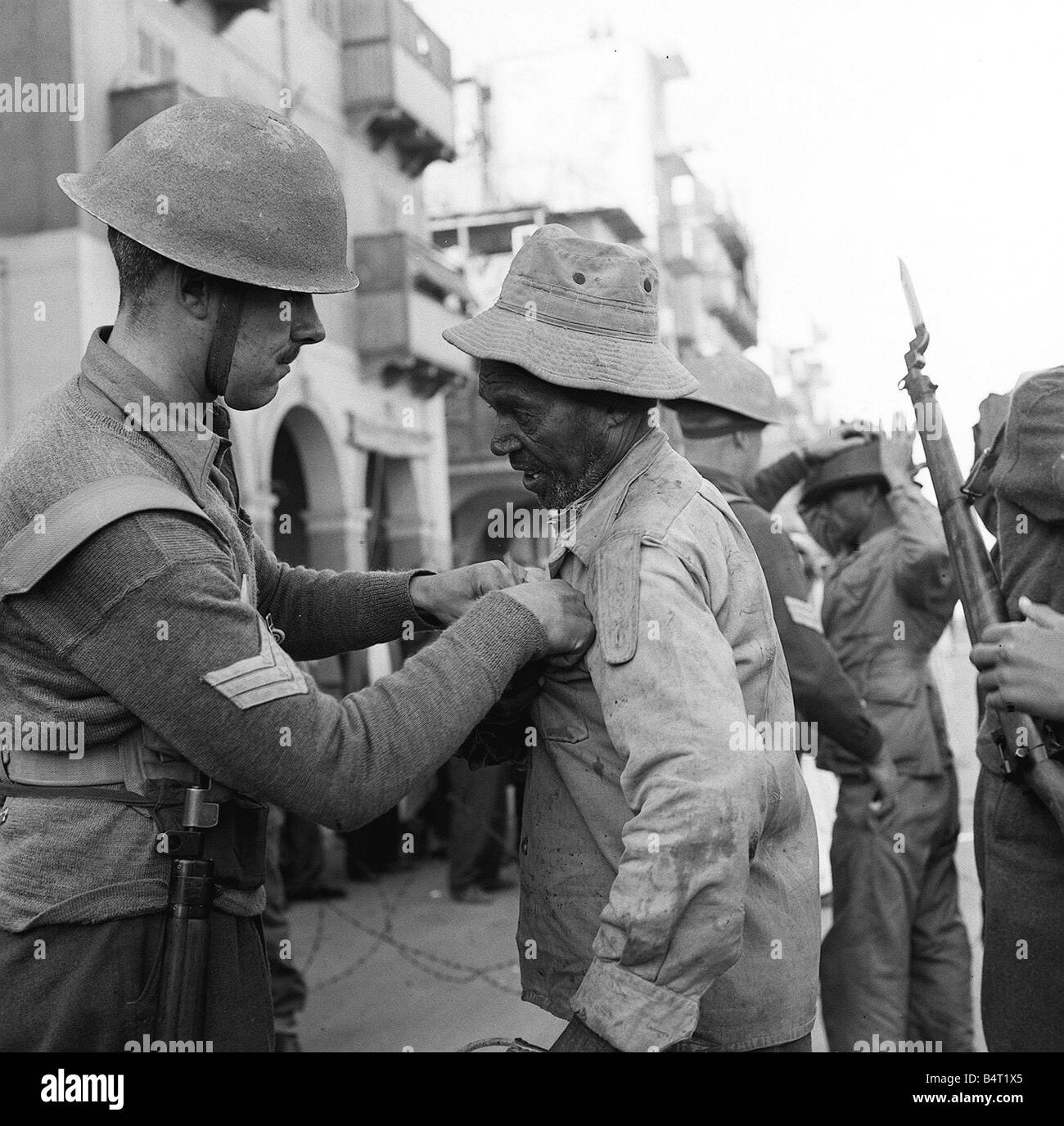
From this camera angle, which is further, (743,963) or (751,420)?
(751,420)

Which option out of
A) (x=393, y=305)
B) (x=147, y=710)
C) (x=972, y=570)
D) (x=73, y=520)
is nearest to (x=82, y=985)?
(x=147, y=710)

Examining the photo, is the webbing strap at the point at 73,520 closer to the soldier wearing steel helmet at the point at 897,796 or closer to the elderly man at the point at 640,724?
the elderly man at the point at 640,724

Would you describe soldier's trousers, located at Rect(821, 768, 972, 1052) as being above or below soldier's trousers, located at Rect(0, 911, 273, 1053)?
below

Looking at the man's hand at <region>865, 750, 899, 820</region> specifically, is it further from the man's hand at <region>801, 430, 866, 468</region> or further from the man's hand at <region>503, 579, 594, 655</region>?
the man's hand at <region>503, 579, 594, 655</region>

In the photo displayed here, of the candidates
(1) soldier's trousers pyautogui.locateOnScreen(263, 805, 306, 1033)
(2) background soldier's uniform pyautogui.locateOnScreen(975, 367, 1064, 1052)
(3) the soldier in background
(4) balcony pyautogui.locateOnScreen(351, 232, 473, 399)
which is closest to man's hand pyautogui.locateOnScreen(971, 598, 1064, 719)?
(2) background soldier's uniform pyautogui.locateOnScreen(975, 367, 1064, 1052)

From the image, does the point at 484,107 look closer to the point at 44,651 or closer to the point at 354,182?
the point at 354,182

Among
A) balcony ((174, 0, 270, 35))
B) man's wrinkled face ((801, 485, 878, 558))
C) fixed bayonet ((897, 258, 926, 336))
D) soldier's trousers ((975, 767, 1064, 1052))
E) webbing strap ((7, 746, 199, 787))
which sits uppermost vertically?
balcony ((174, 0, 270, 35))

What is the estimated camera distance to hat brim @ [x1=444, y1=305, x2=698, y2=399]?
232 cm

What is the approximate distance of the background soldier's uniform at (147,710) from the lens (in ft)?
6.40

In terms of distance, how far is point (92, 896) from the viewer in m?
2.03

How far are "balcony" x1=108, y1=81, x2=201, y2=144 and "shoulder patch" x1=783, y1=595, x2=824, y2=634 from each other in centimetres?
912

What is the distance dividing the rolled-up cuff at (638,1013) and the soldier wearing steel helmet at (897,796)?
2.99 m
